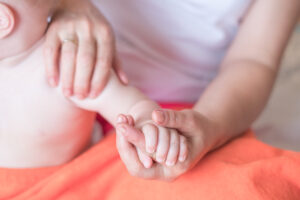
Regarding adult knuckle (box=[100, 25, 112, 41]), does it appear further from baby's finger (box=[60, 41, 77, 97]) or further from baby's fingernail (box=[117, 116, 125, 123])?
baby's fingernail (box=[117, 116, 125, 123])

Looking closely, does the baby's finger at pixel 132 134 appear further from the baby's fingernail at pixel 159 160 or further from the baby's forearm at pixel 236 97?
the baby's forearm at pixel 236 97

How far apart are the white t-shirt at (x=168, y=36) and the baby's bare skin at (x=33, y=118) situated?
0.94ft

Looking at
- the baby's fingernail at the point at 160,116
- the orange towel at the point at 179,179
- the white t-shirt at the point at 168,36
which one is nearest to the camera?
the baby's fingernail at the point at 160,116

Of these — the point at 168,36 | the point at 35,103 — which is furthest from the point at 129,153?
the point at 168,36

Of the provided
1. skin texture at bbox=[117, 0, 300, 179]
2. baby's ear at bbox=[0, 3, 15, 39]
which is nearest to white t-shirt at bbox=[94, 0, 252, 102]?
skin texture at bbox=[117, 0, 300, 179]

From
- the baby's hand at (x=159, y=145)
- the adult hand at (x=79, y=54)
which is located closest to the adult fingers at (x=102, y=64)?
the adult hand at (x=79, y=54)

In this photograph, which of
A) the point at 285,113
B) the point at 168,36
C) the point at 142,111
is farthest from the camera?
the point at 285,113

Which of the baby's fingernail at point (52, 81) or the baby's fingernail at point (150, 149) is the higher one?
the baby's fingernail at point (150, 149)

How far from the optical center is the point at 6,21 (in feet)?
2.04

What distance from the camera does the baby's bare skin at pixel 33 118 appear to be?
70 cm

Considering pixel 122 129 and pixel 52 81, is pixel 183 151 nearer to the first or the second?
pixel 122 129

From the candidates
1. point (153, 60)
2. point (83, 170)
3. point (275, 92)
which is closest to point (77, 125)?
point (83, 170)

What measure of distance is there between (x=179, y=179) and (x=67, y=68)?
28 cm

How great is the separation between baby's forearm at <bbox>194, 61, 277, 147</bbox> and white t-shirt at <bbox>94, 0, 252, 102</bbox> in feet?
0.46
